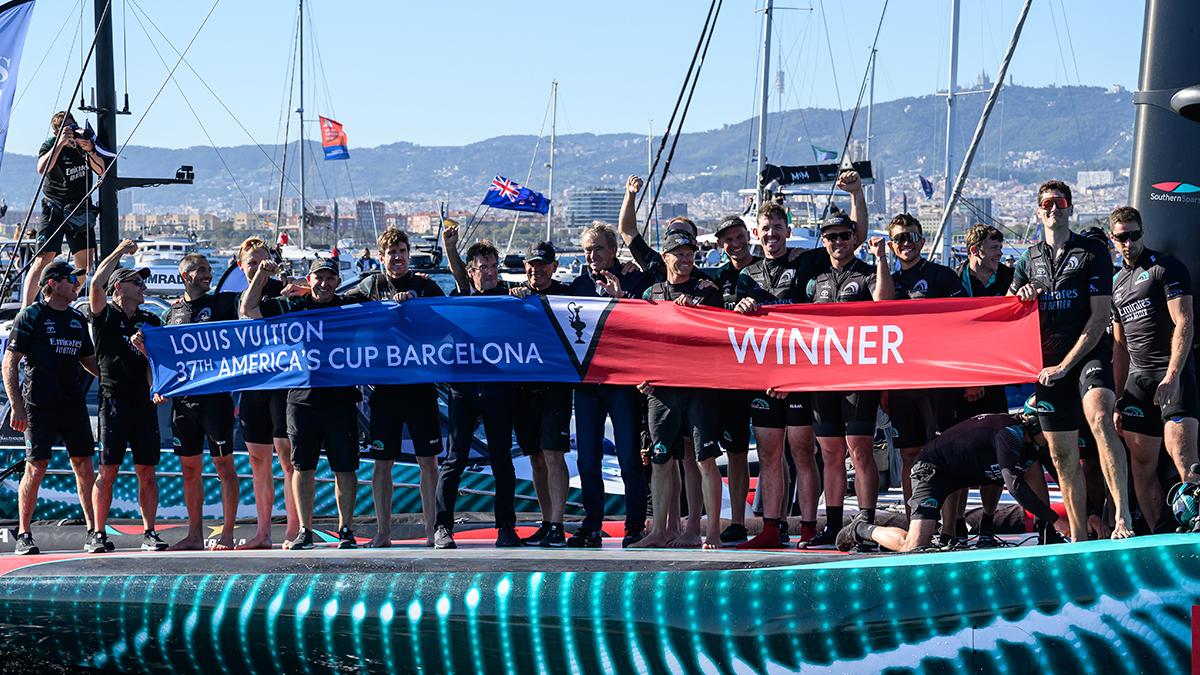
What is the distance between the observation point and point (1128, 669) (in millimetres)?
4242

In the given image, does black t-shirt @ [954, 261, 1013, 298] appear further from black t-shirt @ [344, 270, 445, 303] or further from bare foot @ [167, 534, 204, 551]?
bare foot @ [167, 534, 204, 551]

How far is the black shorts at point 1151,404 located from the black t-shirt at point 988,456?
513 mm

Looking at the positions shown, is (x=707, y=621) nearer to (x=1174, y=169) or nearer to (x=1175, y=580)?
(x=1175, y=580)

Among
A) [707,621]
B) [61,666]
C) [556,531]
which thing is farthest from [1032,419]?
[61,666]

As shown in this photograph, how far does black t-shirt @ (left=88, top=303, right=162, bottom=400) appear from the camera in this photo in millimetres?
7098

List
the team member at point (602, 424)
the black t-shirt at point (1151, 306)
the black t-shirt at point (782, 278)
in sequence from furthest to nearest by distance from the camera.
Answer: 1. the team member at point (602, 424)
2. the black t-shirt at point (782, 278)
3. the black t-shirt at point (1151, 306)

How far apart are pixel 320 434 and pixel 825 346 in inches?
125

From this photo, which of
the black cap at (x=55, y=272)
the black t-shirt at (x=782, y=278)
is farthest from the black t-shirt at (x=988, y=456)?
the black cap at (x=55, y=272)

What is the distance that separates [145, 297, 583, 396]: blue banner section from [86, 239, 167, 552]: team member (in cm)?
15

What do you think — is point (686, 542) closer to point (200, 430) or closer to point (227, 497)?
point (227, 497)

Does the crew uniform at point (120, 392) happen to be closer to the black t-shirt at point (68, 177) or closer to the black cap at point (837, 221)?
the black t-shirt at point (68, 177)

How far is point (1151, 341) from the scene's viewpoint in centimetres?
562

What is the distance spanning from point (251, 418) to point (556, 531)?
2.14 metres

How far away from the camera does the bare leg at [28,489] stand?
7074 mm
